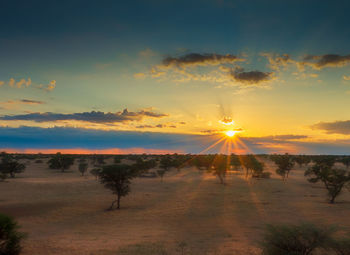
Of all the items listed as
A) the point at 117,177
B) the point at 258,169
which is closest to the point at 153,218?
the point at 117,177

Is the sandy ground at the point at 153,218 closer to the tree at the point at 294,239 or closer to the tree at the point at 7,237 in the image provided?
the tree at the point at 7,237

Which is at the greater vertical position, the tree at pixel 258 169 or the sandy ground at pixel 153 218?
the tree at pixel 258 169

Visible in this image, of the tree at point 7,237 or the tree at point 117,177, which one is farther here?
the tree at point 117,177

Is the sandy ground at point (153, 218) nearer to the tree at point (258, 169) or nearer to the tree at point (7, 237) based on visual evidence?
the tree at point (7, 237)

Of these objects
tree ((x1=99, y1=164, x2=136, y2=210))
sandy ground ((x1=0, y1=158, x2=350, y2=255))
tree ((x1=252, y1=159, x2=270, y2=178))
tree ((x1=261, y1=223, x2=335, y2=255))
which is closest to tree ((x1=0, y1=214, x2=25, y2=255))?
sandy ground ((x1=0, y1=158, x2=350, y2=255))

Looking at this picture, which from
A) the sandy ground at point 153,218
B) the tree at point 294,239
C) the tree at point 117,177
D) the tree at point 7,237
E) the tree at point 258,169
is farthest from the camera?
the tree at point 258,169

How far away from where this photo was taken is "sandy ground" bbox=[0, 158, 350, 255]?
19.0 meters

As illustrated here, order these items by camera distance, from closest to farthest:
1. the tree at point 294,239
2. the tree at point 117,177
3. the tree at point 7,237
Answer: the tree at point 294,239
the tree at point 7,237
the tree at point 117,177

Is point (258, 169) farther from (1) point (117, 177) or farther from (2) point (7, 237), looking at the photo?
(2) point (7, 237)

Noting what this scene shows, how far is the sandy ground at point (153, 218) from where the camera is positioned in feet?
62.2

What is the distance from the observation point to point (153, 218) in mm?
28812

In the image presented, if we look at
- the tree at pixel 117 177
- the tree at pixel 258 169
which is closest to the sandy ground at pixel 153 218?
the tree at pixel 117 177

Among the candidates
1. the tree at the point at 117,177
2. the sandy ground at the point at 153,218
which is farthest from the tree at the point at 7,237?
the tree at the point at 117,177

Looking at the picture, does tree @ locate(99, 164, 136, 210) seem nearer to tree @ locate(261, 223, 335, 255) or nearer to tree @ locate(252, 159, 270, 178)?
tree @ locate(261, 223, 335, 255)
